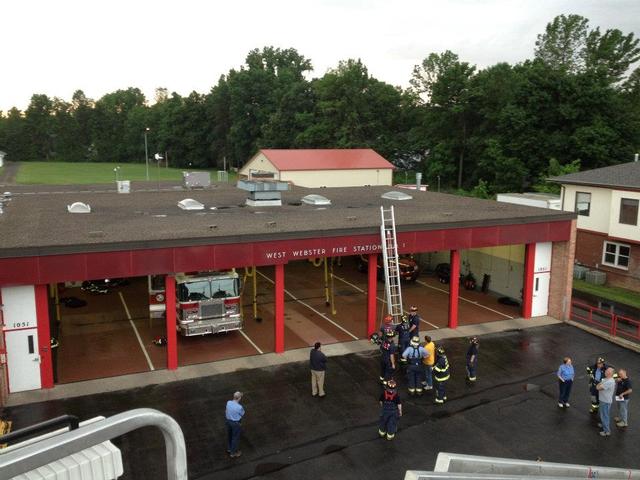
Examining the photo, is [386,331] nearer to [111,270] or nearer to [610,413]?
[610,413]

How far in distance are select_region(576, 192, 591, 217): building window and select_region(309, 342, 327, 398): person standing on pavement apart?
2398 centimetres

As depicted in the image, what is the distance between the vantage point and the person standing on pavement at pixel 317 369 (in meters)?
15.7

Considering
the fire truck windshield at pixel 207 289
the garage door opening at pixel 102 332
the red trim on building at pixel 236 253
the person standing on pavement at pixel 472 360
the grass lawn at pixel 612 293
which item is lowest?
the grass lawn at pixel 612 293

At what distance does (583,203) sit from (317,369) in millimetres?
24563

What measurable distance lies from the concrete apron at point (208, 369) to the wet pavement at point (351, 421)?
38 centimetres

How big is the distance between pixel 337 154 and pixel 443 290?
29320mm

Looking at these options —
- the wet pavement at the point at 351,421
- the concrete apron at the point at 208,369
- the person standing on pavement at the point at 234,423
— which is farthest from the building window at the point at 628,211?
the person standing on pavement at the point at 234,423

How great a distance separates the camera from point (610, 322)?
26.1 metres

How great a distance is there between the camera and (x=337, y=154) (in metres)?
56.0

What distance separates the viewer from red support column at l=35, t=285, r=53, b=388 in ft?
53.5

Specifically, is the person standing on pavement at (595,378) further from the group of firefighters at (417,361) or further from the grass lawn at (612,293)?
the grass lawn at (612,293)

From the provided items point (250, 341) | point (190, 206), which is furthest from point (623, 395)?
point (190, 206)

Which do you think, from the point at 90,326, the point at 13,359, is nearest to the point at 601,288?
the point at 90,326

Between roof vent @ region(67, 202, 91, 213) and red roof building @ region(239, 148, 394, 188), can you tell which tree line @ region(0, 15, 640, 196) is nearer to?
A: red roof building @ region(239, 148, 394, 188)
